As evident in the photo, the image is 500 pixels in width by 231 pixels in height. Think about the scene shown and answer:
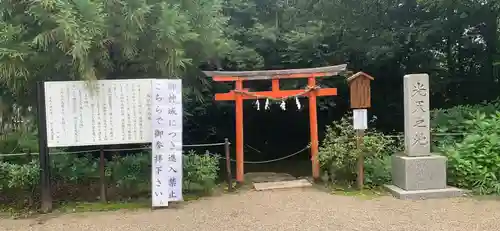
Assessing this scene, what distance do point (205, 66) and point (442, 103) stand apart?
753cm

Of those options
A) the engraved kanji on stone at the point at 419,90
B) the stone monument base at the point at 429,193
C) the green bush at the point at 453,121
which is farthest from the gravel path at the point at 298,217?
the green bush at the point at 453,121

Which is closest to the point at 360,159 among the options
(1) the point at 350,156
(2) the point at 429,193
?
(1) the point at 350,156

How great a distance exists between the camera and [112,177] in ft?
24.8

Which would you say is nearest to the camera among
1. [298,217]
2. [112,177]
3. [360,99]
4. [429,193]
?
[298,217]

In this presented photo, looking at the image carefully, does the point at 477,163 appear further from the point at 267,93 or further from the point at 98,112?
the point at 98,112

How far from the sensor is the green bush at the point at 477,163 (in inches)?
289

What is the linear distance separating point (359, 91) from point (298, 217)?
113 inches

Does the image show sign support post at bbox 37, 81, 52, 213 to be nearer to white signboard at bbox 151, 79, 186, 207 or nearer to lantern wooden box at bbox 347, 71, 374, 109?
white signboard at bbox 151, 79, 186, 207

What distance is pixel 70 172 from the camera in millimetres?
7457

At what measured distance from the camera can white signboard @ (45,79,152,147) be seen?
649 centimetres

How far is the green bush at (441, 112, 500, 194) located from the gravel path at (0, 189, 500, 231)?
665mm

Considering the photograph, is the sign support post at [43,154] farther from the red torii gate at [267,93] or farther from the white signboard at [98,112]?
the red torii gate at [267,93]

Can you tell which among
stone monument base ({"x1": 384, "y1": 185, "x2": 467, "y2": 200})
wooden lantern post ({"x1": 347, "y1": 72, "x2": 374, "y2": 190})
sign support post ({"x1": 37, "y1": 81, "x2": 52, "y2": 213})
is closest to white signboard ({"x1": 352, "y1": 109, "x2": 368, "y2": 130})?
wooden lantern post ({"x1": 347, "y1": 72, "x2": 374, "y2": 190})

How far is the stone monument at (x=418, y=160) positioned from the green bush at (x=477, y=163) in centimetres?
40
